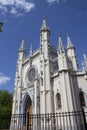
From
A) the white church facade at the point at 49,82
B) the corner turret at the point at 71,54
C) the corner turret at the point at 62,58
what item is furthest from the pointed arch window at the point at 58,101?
the corner turret at the point at 71,54

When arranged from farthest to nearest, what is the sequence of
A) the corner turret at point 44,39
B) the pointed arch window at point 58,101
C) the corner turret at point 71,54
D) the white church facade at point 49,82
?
the corner turret at point 44,39
the corner turret at point 71,54
the pointed arch window at point 58,101
the white church facade at point 49,82

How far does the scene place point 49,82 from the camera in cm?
2248

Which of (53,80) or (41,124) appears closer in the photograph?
(41,124)

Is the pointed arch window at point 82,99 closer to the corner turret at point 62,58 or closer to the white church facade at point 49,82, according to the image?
the white church facade at point 49,82

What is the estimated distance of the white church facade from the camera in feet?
63.6

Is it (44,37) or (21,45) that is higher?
(21,45)

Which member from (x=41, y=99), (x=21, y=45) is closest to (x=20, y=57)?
(x=21, y=45)

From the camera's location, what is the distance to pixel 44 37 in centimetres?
2822

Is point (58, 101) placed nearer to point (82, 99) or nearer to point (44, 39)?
point (82, 99)

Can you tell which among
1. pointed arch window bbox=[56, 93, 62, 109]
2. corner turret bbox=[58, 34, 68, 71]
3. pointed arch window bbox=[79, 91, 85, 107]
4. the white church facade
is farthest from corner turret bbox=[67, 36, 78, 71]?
pointed arch window bbox=[56, 93, 62, 109]

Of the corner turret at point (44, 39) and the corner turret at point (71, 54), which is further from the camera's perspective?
the corner turret at point (44, 39)

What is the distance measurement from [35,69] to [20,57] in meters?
8.30

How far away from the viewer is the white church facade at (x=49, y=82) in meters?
19.4

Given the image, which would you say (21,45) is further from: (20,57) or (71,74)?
(71,74)
